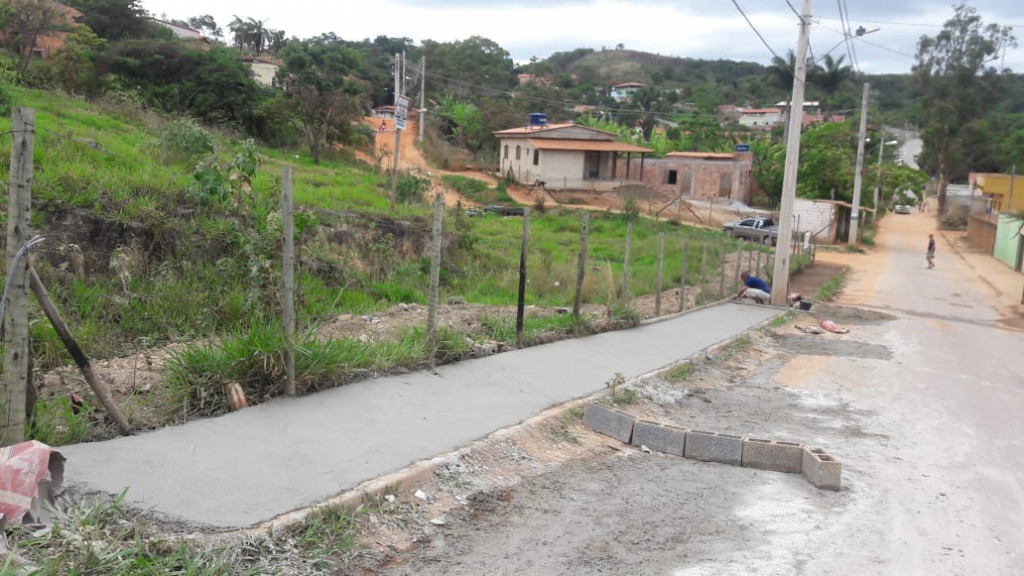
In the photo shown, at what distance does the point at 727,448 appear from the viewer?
733 cm

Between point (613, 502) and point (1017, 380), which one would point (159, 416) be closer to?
point (613, 502)

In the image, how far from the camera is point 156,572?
3943mm

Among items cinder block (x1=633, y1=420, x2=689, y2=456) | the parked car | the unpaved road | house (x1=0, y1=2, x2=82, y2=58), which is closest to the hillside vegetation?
the unpaved road

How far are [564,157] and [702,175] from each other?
1030 cm

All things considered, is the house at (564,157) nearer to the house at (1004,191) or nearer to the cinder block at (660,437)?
the house at (1004,191)

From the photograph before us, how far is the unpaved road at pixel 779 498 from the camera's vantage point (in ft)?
17.2

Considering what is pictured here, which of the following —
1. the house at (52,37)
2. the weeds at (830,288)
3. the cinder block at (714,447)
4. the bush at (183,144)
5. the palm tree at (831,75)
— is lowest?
the weeds at (830,288)

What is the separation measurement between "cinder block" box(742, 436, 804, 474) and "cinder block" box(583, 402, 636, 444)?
1093mm

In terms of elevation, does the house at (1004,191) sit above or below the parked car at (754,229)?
above

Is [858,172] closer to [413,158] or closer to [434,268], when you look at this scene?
[413,158]

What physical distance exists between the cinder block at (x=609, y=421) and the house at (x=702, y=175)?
45495 millimetres

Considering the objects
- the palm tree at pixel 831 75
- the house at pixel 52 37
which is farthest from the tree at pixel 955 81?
the house at pixel 52 37

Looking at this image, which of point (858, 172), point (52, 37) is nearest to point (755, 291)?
point (858, 172)

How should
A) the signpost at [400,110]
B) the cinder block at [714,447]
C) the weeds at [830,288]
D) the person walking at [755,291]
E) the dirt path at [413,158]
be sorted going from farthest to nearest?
the dirt path at [413,158], the weeds at [830,288], the person walking at [755,291], the signpost at [400,110], the cinder block at [714,447]
